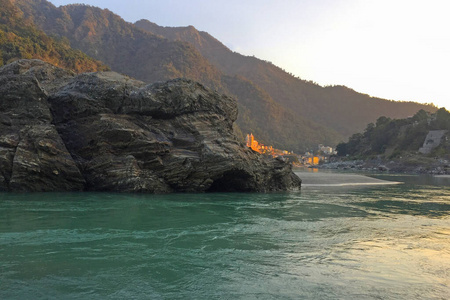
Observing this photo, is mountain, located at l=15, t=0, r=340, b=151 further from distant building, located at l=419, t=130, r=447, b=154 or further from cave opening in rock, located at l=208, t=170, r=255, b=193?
cave opening in rock, located at l=208, t=170, r=255, b=193

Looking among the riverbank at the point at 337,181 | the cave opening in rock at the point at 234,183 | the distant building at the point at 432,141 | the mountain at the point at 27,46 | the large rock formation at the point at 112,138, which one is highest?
the mountain at the point at 27,46

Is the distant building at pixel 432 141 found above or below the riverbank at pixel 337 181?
above

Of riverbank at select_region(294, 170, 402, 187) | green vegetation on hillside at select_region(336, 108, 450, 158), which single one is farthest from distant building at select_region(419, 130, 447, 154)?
riverbank at select_region(294, 170, 402, 187)

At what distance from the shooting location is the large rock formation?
15.6 metres

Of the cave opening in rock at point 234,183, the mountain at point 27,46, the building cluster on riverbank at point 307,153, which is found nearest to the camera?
the cave opening in rock at point 234,183

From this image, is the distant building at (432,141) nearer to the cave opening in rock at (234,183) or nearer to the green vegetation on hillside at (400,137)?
the green vegetation on hillside at (400,137)

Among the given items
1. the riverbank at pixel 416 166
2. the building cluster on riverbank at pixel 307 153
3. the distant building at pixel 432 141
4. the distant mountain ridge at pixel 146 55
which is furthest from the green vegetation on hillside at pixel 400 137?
the distant mountain ridge at pixel 146 55

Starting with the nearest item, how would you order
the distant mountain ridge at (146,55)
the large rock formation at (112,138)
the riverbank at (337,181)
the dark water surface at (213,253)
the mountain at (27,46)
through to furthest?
the dark water surface at (213,253)
the large rock formation at (112,138)
the riverbank at (337,181)
the mountain at (27,46)
the distant mountain ridge at (146,55)

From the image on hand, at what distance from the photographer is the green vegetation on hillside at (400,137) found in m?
93.3

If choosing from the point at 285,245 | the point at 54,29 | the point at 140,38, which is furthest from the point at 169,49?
the point at 285,245

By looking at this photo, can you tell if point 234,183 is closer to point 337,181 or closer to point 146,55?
point 337,181

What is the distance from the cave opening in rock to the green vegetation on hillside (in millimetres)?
78891

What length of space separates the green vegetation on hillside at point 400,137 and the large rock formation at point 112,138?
267 feet

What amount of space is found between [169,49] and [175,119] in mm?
160660
